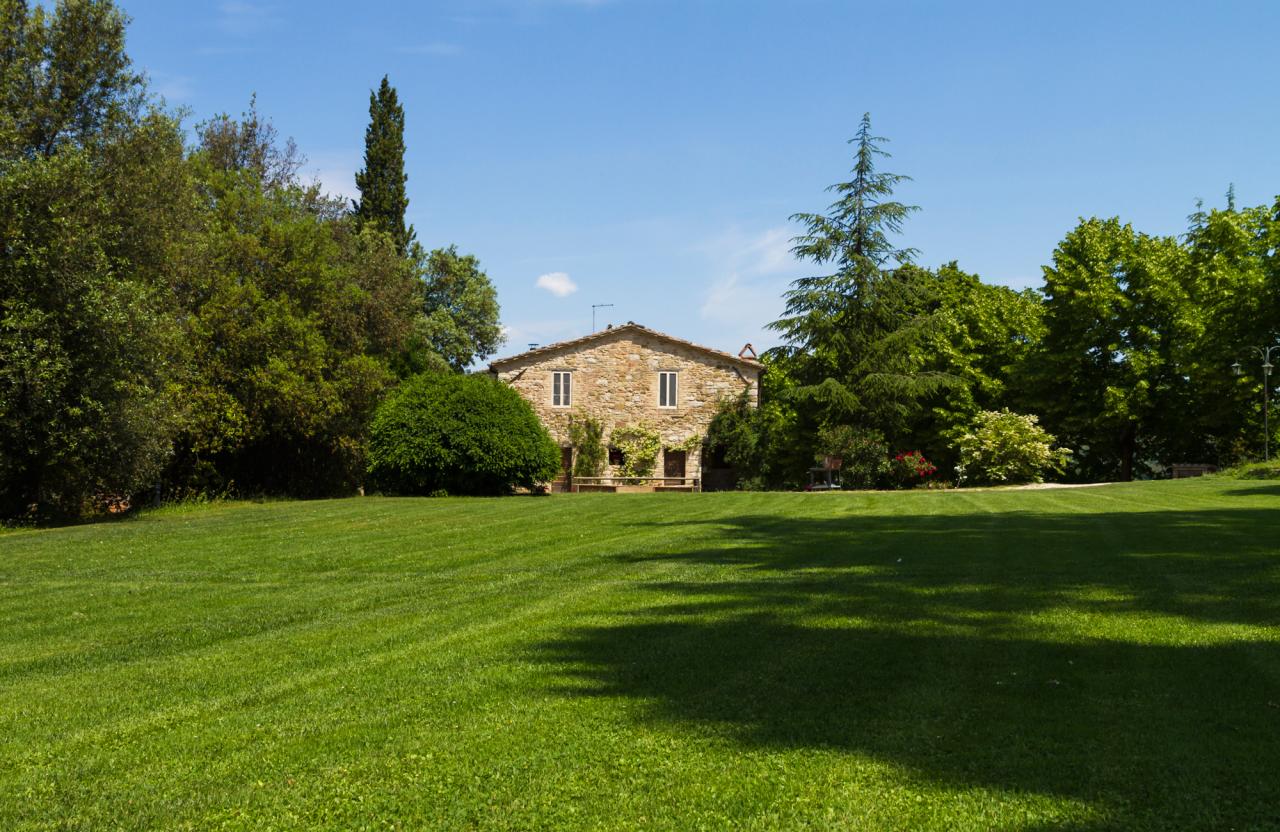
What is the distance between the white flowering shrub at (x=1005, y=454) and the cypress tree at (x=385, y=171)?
29.2 meters

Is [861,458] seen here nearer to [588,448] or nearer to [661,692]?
[588,448]

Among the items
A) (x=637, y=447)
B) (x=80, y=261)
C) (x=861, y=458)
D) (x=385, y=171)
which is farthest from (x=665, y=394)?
(x=80, y=261)

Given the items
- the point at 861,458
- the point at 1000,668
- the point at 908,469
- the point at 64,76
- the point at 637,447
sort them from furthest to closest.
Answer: the point at 637,447 → the point at 861,458 → the point at 908,469 → the point at 64,76 → the point at 1000,668

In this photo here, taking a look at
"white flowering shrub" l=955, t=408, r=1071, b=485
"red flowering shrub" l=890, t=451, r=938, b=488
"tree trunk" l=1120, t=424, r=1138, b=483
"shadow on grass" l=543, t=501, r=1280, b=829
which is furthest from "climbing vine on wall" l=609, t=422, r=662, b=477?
"shadow on grass" l=543, t=501, r=1280, b=829

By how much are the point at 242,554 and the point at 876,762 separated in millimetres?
9915

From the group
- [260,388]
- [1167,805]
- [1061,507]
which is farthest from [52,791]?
[260,388]

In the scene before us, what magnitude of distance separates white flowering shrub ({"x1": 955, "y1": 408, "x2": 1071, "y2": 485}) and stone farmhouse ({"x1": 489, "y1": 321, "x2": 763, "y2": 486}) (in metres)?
11.0

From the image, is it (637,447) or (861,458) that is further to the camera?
A: (637,447)

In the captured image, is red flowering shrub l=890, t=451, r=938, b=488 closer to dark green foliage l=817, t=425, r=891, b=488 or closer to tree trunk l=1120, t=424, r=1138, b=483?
dark green foliage l=817, t=425, r=891, b=488

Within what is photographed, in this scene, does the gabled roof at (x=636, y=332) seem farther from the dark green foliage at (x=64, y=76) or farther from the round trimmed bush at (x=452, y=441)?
the dark green foliage at (x=64, y=76)

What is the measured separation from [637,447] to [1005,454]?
598 inches

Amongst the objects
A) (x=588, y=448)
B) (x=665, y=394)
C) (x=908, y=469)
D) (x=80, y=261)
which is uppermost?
(x=80, y=261)

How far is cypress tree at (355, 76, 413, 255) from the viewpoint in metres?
46.6

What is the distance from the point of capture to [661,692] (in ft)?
15.6
